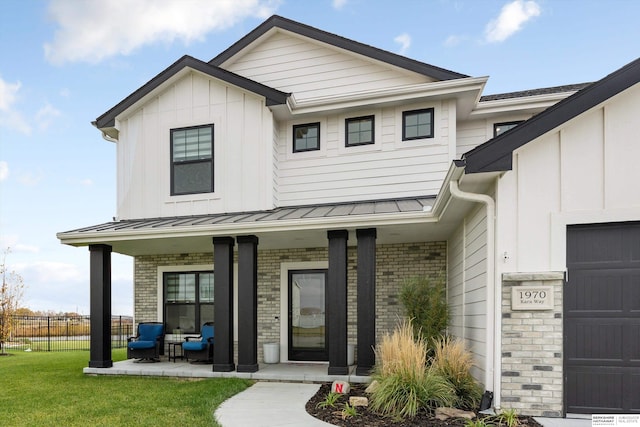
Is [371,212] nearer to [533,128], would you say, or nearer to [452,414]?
[533,128]

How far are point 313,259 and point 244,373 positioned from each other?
290 centimetres

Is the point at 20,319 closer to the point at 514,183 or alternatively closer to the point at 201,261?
the point at 201,261

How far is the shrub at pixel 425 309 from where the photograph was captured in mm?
6832

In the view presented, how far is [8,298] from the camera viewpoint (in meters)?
15.4

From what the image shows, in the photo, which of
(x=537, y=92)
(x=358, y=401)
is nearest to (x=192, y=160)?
(x=358, y=401)

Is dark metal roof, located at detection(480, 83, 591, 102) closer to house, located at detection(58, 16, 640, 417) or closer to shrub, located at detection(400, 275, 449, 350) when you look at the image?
house, located at detection(58, 16, 640, 417)

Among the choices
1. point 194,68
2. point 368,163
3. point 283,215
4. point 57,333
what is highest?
point 194,68

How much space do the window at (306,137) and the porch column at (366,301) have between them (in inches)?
107

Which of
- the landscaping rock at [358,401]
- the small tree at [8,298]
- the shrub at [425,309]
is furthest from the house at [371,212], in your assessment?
the small tree at [8,298]

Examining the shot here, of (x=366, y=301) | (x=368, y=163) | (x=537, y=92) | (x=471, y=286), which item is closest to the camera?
(x=471, y=286)

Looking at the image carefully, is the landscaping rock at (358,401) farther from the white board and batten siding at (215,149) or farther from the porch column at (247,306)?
the white board and batten siding at (215,149)

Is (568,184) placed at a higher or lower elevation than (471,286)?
higher

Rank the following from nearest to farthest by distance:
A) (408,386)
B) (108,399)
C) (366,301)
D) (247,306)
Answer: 1. (408,386)
2. (108,399)
3. (366,301)
4. (247,306)

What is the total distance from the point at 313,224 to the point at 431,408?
132 inches
